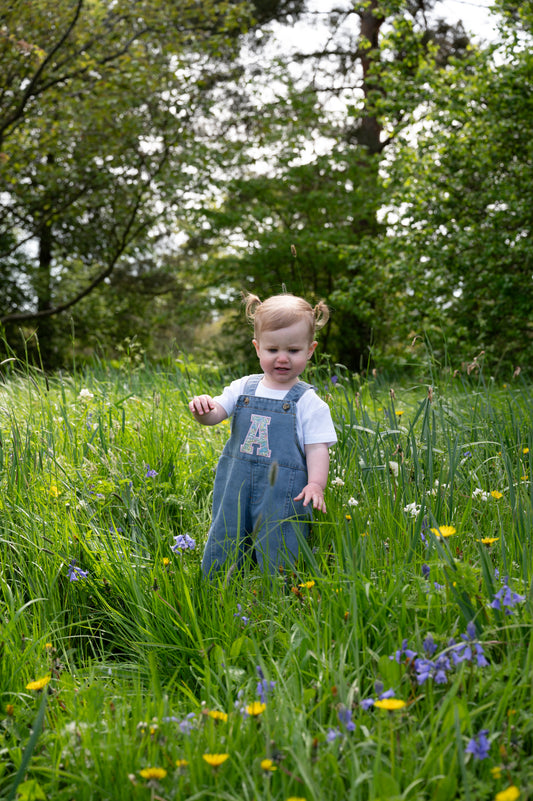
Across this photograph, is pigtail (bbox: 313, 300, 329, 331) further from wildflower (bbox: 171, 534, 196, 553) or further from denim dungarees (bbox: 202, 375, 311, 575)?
wildflower (bbox: 171, 534, 196, 553)

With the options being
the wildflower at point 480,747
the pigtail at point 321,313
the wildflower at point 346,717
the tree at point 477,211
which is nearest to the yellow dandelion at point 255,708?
the wildflower at point 346,717

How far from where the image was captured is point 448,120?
25.3ft

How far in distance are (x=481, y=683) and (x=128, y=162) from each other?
11616 millimetres

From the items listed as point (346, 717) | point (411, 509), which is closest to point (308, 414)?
point (411, 509)

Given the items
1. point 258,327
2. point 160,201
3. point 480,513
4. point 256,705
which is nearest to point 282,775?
point 256,705

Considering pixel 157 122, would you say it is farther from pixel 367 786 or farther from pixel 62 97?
pixel 367 786

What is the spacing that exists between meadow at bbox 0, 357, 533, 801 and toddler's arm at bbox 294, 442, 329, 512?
0.42 feet

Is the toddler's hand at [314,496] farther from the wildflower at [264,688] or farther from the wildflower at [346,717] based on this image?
the wildflower at [346,717]

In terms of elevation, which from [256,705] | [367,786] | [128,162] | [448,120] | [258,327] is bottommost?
[367,786]

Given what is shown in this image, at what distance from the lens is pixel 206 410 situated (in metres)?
2.29

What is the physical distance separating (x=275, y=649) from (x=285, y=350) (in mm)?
1073

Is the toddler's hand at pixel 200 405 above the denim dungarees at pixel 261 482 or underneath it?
above

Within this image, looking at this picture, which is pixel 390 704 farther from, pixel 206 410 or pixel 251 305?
pixel 251 305

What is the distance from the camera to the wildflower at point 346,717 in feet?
3.90
